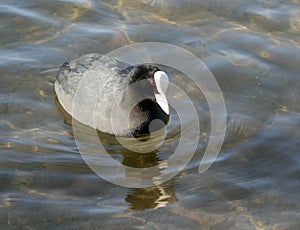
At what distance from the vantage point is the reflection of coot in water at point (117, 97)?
6.16 metres

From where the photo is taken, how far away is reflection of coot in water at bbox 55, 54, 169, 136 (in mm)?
6160

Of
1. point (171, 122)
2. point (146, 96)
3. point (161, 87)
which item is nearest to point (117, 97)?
point (146, 96)

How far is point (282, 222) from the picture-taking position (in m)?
5.00

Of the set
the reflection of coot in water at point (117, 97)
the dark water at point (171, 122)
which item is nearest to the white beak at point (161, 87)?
the reflection of coot in water at point (117, 97)

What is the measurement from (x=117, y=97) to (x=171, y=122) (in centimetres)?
63

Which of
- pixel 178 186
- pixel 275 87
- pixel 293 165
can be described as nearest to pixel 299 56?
pixel 275 87

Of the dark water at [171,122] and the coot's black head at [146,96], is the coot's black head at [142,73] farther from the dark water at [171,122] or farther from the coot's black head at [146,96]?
the dark water at [171,122]

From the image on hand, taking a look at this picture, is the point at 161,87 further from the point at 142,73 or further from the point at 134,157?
the point at 134,157

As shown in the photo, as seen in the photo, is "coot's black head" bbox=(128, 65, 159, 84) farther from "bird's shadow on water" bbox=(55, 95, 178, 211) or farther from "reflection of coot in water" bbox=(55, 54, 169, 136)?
"bird's shadow on water" bbox=(55, 95, 178, 211)

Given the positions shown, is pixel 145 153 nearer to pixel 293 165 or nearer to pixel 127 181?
pixel 127 181

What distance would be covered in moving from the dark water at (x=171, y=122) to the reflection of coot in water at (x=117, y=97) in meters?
0.21

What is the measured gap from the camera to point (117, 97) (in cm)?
634

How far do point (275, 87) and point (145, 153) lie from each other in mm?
1796

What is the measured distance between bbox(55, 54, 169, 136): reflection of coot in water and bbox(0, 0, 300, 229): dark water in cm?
21
